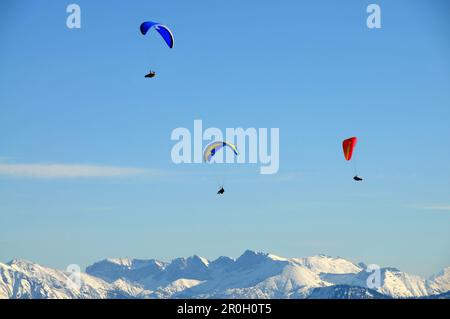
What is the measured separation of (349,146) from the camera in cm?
11894

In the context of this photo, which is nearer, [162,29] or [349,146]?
[162,29]

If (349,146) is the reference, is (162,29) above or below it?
above

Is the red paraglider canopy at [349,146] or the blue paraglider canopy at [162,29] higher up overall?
the blue paraglider canopy at [162,29]

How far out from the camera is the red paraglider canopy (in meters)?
117

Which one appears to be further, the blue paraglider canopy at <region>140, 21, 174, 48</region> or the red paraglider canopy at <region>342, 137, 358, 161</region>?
the red paraglider canopy at <region>342, 137, 358, 161</region>

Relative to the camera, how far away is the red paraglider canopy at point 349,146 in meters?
117

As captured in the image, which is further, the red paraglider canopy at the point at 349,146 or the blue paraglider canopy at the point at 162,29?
the red paraglider canopy at the point at 349,146

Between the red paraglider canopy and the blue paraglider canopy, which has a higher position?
the blue paraglider canopy
